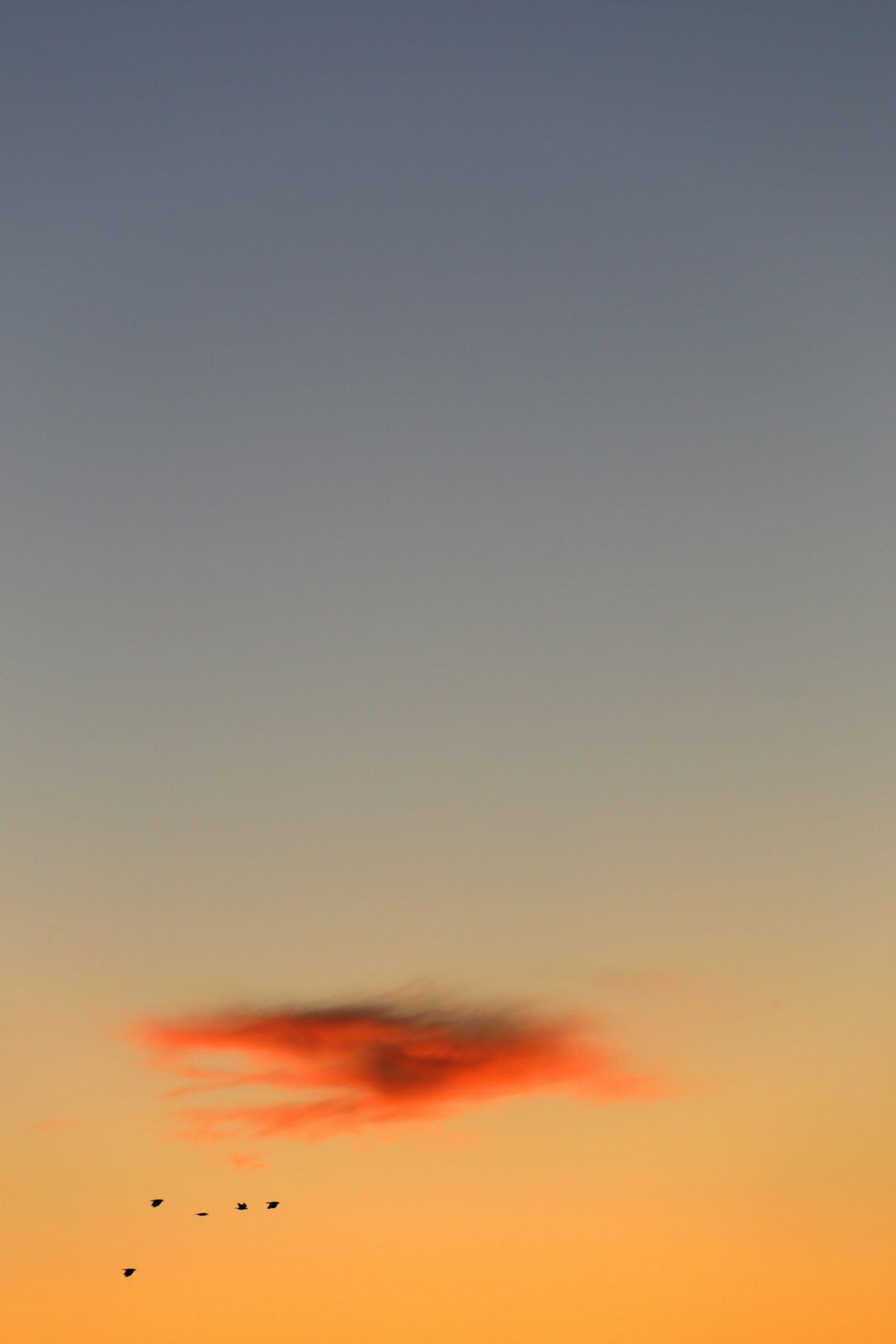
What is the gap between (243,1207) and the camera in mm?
121938

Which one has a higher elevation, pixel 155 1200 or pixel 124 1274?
pixel 155 1200

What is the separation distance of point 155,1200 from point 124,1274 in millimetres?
9153

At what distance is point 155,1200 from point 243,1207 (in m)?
12.8

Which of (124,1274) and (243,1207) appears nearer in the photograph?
(124,1274)

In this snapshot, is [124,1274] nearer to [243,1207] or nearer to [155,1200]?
[155,1200]

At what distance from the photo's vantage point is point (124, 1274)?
11375 cm

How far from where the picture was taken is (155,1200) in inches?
4727

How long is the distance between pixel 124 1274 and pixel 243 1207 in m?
17.2

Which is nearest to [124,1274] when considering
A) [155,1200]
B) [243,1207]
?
[155,1200]
